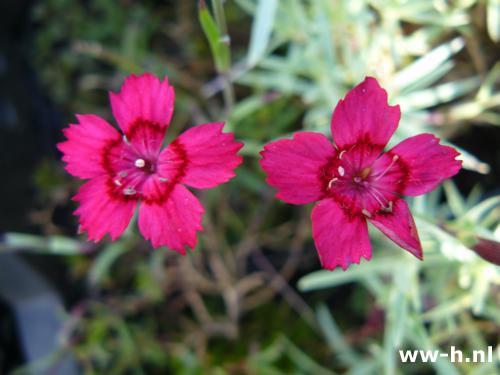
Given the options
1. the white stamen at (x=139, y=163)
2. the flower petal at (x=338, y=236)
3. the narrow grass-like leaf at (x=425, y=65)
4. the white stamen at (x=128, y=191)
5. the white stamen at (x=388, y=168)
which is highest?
the narrow grass-like leaf at (x=425, y=65)

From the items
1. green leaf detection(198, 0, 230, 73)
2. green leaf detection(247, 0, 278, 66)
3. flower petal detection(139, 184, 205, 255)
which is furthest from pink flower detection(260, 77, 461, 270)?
green leaf detection(247, 0, 278, 66)

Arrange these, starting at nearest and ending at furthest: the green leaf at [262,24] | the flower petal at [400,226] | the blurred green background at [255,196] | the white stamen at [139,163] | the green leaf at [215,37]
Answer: the flower petal at [400,226], the green leaf at [215,37], the white stamen at [139,163], the green leaf at [262,24], the blurred green background at [255,196]

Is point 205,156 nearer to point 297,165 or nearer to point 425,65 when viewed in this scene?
point 297,165

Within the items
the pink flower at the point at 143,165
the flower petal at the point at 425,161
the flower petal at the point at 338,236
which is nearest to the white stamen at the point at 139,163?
the pink flower at the point at 143,165

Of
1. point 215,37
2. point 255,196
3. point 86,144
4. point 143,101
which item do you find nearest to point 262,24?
point 215,37

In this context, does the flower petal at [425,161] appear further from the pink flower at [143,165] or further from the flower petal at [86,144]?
the flower petal at [86,144]

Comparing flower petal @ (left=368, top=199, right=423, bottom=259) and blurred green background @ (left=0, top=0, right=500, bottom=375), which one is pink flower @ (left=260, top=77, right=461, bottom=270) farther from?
blurred green background @ (left=0, top=0, right=500, bottom=375)
